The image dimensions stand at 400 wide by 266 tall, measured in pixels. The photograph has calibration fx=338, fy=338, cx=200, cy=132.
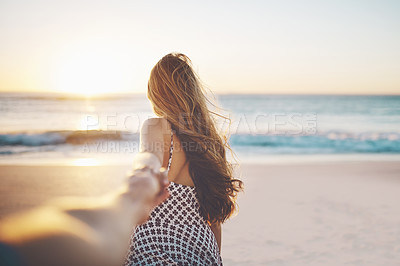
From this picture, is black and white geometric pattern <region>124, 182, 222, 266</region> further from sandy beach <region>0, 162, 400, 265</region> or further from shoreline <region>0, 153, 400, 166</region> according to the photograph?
shoreline <region>0, 153, 400, 166</region>

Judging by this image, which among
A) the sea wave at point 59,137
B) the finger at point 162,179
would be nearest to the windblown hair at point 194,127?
the finger at point 162,179

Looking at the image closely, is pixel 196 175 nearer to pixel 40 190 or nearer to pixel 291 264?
pixel 291 264

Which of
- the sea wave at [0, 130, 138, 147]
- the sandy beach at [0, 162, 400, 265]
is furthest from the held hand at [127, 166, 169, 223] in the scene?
the sea wave at [0, 130, 138, 147]

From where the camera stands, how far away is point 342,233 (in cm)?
435

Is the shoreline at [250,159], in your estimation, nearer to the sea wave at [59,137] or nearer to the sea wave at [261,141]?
the sea wave at [261,141]

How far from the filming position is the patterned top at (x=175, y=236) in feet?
6.11

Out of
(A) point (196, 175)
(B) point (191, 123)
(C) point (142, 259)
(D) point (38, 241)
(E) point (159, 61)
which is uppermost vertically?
(E) point (159, 61)

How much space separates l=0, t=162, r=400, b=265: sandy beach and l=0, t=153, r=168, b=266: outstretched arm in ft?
9.92

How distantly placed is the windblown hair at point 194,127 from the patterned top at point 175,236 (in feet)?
0.35

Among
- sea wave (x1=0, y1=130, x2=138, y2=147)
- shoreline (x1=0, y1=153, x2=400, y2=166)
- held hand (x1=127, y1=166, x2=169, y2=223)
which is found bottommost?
shoreline (x1=0, y1=153, x2=400, y2=166)

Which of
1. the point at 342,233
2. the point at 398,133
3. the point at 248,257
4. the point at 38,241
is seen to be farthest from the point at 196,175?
the point at 398,133

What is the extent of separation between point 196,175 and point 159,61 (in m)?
0.80

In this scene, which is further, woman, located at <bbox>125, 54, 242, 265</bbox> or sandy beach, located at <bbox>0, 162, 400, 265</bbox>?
sandy beach, located at <bbox>0, 162, 400, 265</bbox>

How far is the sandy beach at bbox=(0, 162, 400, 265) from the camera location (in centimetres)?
387
